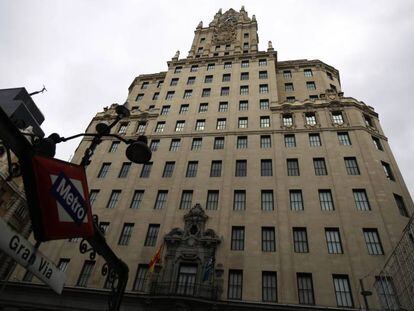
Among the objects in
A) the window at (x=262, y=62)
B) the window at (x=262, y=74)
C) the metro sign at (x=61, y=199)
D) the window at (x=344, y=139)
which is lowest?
the metro sign at (x=61, y=199)

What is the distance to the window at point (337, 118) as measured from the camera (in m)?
30.8

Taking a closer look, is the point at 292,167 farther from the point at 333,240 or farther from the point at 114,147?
the point at 114,147

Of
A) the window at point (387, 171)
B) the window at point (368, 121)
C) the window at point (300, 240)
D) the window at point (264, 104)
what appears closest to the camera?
the window at point (300, 240)

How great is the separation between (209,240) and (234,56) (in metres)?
29.1

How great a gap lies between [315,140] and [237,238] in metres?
12.9

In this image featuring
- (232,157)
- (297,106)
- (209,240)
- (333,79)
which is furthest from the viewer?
(333,79)

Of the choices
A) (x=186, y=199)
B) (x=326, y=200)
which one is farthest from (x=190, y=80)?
(x=326, y=200)

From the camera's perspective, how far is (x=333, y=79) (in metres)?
40.8

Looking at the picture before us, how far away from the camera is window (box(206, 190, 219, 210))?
26069mm

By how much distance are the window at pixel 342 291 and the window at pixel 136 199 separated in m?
17.4

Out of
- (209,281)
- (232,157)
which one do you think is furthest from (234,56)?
(209,281)

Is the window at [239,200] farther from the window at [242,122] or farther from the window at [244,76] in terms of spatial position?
the window at [244,76]

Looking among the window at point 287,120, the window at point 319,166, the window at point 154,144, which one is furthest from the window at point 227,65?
the window at point 319,166

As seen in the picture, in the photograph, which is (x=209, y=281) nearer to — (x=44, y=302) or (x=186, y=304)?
(x=186, y=304)
